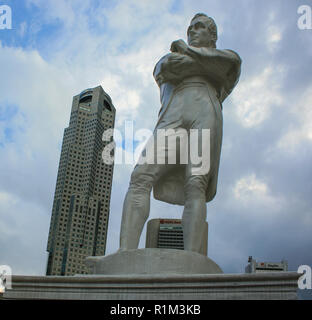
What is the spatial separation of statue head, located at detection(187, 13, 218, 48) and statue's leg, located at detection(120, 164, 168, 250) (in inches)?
96.2

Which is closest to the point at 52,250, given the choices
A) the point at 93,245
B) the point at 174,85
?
the point at 93,245

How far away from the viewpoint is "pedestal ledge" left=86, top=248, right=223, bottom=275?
15.9 feet

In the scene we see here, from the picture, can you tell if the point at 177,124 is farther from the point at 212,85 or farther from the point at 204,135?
the point at 212,85

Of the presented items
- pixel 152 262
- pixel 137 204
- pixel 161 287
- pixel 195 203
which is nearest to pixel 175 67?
pixel 195 203

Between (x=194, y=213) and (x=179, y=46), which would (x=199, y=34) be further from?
(x=194, y=213)

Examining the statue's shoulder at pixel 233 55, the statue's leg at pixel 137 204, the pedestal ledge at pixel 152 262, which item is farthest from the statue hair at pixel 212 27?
the pedestal ledge at pixel 152 262

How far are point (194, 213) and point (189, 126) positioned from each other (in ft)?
4.50

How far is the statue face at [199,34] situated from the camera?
22.9 ft

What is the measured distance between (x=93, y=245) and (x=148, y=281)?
152 ft

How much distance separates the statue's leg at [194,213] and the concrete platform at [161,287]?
145cm

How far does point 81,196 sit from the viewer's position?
5272cm

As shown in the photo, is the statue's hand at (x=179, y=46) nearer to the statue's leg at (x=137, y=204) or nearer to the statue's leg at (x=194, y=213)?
the statue's leg at (x=137, y=204)

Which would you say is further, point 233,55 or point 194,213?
A: point 233,55
